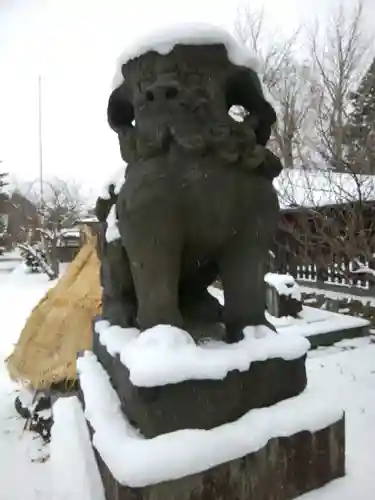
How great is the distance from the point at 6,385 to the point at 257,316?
351 centimetres

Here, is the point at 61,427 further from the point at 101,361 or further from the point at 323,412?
the point at 323,412

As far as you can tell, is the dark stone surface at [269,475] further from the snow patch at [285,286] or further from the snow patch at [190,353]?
the snow patch at [285,286]

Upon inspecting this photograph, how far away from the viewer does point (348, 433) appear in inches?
75.1

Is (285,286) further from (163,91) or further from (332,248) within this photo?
(163,91)

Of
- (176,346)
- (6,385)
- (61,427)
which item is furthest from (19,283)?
(176,346)

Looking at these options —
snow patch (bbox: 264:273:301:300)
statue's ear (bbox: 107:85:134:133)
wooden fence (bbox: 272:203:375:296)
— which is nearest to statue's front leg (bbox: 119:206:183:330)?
statue's ear (bbox: 107:85:134:133)

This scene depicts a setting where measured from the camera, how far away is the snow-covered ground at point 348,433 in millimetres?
1515

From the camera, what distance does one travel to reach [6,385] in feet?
14.1

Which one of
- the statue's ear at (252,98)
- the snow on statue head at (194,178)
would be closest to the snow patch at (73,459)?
the snow on statue head at (194,178)

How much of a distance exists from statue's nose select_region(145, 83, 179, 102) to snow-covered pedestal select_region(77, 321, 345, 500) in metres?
0.75

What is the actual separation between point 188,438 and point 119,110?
3.96 ft

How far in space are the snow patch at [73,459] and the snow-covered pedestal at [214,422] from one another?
7cm

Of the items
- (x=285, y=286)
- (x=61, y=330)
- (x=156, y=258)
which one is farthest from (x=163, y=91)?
(x=285, y=286)

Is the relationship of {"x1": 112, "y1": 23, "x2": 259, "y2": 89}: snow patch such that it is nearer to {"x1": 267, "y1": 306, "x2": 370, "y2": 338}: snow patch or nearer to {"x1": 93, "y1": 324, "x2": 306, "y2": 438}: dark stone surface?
{"x1": 93, "y1": 324, "x2": 306, "y2": 438}: dark stone surface
